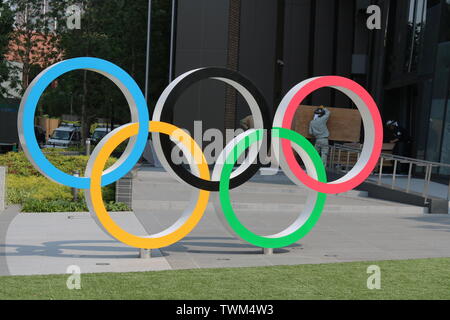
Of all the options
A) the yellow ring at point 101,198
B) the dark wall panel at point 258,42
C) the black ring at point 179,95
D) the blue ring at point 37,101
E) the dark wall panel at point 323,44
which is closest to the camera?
the blue ring at point 37,101

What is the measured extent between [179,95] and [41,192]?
7051 mm

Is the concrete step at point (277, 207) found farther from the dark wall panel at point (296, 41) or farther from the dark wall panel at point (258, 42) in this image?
the dark wall panel at point (296, 41)

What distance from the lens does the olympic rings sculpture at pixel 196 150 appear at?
8883 millimetres

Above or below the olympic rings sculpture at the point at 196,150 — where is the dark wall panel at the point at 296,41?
above

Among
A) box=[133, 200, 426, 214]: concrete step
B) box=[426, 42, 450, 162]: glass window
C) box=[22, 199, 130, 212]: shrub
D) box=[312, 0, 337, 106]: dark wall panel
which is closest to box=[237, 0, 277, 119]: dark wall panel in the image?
box=[312, 0, 337, 106]: dark wall panel

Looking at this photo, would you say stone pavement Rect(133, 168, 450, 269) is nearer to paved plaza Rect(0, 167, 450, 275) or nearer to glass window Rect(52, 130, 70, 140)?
paved plaza Rect(0, 167, 450, 275)

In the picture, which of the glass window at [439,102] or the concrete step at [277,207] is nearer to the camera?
the concrete step at [277,207]

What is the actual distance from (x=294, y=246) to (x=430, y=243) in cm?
251

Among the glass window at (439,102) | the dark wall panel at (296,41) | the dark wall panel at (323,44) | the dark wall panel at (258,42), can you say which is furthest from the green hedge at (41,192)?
the dark wall panel at (323,44)

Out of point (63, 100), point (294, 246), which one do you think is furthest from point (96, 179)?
point (63, 100)

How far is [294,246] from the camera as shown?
1108 cm

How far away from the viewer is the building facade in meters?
22.7

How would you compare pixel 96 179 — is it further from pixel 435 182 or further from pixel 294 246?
pixel 435 182

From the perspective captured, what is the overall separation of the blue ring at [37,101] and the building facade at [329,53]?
13.9m
